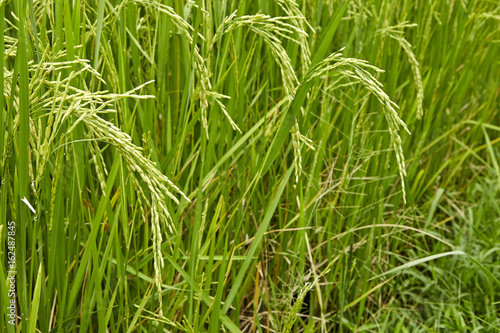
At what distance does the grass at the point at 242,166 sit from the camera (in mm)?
958

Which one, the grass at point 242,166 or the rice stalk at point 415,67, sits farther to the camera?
the rice stalk at point 415,67

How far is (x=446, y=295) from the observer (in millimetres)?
1779

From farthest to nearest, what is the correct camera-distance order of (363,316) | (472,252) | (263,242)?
(472,252)
(363,316)
(263,242)

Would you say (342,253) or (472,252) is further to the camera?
(472,252)

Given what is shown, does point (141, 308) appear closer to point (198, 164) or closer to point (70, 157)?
point (70, 157)

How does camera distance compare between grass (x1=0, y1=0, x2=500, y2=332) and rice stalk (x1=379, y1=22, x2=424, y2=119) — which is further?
rice stalk (x1=379, y1=22, x2=424, y2=119)

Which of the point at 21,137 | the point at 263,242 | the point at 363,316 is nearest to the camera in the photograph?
the point at 21,137

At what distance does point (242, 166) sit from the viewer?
142 cm

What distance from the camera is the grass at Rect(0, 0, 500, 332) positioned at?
3.14 ft

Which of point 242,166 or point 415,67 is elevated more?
point 415,67

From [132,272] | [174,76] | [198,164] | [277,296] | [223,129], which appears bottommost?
[277,296]

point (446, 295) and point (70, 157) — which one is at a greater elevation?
point (70, 157)

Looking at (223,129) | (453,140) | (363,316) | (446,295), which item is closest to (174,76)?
(223,129)

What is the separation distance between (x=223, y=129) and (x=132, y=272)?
0.39 metres
